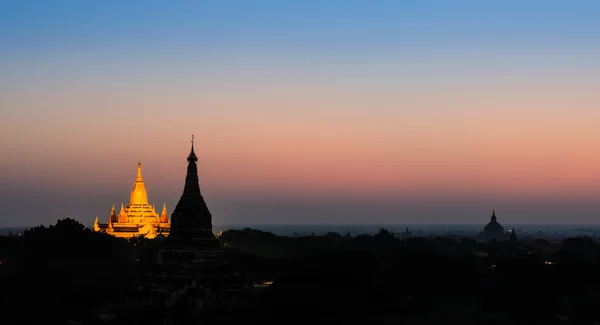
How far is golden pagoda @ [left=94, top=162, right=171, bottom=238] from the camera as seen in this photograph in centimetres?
14550

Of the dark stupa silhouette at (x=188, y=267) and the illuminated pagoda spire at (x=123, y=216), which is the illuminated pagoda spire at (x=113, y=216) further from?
the dark stupa silhouette at (x=188, y=267)

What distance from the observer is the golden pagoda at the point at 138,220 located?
477 feet

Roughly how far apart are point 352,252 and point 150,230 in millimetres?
60274

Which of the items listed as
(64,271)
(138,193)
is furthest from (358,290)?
(138,193)

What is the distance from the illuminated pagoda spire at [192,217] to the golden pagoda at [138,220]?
256 ft

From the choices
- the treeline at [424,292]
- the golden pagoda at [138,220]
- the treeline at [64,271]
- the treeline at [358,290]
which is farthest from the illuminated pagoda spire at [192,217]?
the golden pagoda at [138,220]

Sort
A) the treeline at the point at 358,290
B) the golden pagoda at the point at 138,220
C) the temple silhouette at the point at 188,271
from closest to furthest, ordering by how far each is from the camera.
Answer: the temple silhouette at the point at 188,271 < the treeline at the point at 358,290 < the golden pagoda at the point at 138,220

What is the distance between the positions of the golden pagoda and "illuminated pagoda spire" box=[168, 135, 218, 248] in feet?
256

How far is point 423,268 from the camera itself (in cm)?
8669

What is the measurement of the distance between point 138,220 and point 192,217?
8387 cm

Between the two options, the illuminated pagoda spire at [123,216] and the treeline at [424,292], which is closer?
the treeline at [424,292]

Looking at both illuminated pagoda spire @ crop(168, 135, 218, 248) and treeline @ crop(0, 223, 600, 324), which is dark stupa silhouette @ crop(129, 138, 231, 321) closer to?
illuminated pagoda spire @ crop(168, 135, 218, 248)

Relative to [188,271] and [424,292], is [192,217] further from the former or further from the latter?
[424,292]

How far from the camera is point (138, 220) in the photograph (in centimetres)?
14725
